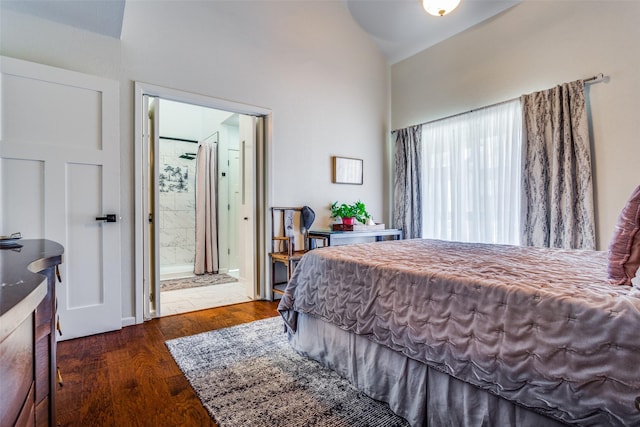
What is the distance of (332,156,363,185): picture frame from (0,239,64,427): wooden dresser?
11.3 ft

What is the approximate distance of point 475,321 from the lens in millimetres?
1222

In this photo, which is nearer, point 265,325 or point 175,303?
point 265,325

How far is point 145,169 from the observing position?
113 inches

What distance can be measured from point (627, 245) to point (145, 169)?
3.27m

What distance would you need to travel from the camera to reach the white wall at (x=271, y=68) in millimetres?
2623

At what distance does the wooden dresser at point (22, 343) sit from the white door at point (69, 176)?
1683 millimetres

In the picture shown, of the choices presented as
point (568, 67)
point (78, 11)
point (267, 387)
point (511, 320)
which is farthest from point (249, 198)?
point (568, 67)

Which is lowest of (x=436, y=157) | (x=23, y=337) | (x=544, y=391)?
(x=544, y=391)

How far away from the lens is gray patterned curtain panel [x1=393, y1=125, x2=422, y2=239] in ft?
14.5

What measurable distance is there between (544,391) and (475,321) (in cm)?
29

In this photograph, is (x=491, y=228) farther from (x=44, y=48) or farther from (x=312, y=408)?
(x=44, y=48)

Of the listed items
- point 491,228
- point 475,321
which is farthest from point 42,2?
point 491,228

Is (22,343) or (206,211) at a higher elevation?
(206,211)

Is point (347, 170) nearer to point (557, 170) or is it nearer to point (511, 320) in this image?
point (557, 170)
